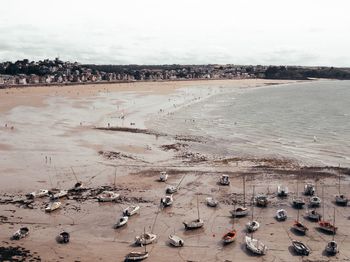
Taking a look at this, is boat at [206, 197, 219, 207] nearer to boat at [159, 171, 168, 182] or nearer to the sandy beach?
the sandy beach

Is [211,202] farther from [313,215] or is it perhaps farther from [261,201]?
[313,215]

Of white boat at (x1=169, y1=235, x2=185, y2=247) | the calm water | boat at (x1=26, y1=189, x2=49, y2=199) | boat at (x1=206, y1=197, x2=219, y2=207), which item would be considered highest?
the calm water

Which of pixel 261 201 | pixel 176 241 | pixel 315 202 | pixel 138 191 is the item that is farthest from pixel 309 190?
pixel 176 241

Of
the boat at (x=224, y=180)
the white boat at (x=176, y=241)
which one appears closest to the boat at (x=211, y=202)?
the boat at (x=224, y=180)

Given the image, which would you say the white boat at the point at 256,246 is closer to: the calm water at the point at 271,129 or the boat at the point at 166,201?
the boat at the point at 166,201

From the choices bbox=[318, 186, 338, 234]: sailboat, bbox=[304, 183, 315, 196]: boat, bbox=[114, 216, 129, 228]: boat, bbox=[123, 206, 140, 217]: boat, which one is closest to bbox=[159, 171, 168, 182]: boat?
bbox=[123, 206, 140, 217]: boat

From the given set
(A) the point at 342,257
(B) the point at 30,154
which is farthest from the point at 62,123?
(A) the point at 342,257
